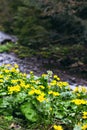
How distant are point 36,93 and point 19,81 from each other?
56 centimetres

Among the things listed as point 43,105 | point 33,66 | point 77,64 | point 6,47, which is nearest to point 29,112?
point 43,105

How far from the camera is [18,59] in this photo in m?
11.0

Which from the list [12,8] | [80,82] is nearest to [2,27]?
[12,8]

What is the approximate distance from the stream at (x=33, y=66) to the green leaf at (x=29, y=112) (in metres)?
5.25

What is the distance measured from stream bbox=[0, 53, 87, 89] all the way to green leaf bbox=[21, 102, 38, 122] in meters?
5.25

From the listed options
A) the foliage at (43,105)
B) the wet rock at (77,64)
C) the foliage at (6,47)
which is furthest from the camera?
the foliage at (6,47)

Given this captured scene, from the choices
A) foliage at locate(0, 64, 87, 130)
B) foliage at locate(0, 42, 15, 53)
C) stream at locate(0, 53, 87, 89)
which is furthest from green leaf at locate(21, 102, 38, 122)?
foliage at locate(0, 42, 15, 53)

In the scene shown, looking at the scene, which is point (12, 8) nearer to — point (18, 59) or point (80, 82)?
point (18, 59)

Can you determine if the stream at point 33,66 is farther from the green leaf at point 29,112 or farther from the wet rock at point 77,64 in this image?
the green leaf at point 29,112

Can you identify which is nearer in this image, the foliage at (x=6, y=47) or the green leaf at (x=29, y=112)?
the green leaf at (x=29, y=112)

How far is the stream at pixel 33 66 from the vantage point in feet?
31.0

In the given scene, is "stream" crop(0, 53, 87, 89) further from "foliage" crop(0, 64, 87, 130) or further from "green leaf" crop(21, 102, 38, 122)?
"green leaf" crop(21, 102, 38, 122)

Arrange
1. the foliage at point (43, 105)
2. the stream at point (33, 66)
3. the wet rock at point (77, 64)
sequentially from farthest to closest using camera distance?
the wet rock at point (77, 64) → the stream at point (33, 66) → the foliage at point (43, 105)

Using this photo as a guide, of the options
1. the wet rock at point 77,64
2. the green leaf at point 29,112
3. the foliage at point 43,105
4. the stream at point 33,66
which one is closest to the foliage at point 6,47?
the stream at point 33,66
